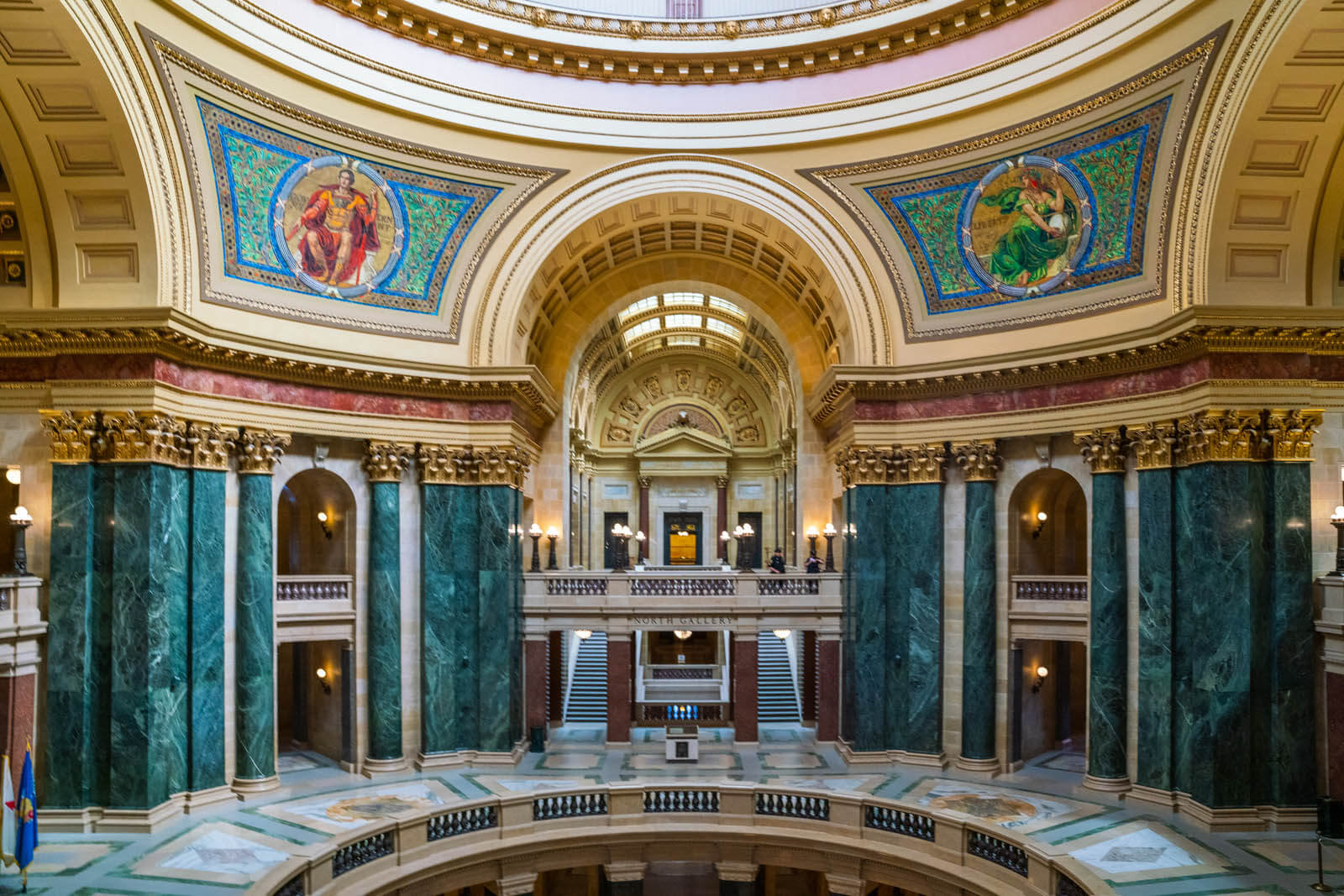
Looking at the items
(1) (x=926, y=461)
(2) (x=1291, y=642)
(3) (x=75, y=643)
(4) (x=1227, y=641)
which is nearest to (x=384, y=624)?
(3) (x=75, y=643)

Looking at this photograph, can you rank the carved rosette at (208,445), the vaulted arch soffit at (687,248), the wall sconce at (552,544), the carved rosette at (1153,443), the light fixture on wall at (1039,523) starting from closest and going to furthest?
1. the carved rosette at (1153,443)
2. the carved rosette at (208,445)
3. the light fixture on wall at (1039,523)
4. the vaulted arch soffit at (687,248)
5. the wall sconce at (552,544)

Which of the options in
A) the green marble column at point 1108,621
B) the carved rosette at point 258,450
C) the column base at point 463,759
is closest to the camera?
the green marble column at point 1108,621

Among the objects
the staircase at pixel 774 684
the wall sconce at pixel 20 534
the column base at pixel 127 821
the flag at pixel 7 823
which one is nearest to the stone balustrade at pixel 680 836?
the flag at pixel 7 823

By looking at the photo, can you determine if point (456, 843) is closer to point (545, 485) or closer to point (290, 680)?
point (290, 680)

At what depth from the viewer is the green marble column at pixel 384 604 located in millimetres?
23062

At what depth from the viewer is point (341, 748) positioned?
2331 centimetres

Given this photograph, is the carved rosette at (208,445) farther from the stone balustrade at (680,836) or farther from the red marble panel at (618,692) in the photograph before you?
the red marble panel at (618,692)

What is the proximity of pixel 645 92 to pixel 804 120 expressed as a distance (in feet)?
13.3

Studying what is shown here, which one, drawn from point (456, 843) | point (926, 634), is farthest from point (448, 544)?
point (926, 634)

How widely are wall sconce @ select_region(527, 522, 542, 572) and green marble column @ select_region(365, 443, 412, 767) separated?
436 cm

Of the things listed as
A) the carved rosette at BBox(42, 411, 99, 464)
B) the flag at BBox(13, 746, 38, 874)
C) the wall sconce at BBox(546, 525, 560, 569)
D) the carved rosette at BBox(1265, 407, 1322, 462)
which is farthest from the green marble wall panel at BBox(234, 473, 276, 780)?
the carved rosette at BBox(1265, 407, 1322, 462)

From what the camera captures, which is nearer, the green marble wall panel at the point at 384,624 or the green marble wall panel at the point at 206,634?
Result: the green marble wall panel at the point at 206,634

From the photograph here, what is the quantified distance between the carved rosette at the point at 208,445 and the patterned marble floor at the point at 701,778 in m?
6.83

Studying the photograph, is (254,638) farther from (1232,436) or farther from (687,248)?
(1232,436)
